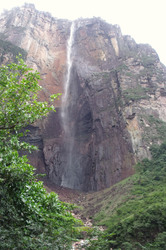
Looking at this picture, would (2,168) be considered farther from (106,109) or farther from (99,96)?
(99,96)

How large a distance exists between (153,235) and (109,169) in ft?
51.2

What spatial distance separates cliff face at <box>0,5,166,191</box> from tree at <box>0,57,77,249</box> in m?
18.2

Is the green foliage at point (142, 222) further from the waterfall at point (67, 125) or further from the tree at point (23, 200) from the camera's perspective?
the waterfall at point (67, 125)

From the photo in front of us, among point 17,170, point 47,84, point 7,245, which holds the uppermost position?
point 47,84

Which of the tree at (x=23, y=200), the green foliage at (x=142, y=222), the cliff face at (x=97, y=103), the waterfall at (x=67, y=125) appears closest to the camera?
the tree at (x=23, y=200)

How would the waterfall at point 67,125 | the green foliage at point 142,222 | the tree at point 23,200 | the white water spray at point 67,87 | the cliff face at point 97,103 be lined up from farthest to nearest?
the white water spray at point 67,87 → the waterfall at point 67,125 → the cliff face at point 97,103 → the green foliage at point 142,222 → the tree at point 23,200

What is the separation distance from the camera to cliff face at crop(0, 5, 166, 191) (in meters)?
25.1

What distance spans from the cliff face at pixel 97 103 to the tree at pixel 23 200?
18223 millimetres

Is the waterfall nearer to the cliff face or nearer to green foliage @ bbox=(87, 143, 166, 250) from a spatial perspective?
the cliff face

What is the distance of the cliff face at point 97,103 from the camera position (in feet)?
82.4

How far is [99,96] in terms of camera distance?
3186 cm

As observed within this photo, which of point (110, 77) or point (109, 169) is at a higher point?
point (110, 77)

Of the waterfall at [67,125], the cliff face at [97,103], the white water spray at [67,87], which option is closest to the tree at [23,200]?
the cliff face at [97,103]

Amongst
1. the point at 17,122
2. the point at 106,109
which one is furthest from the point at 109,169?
the point at 17,122
